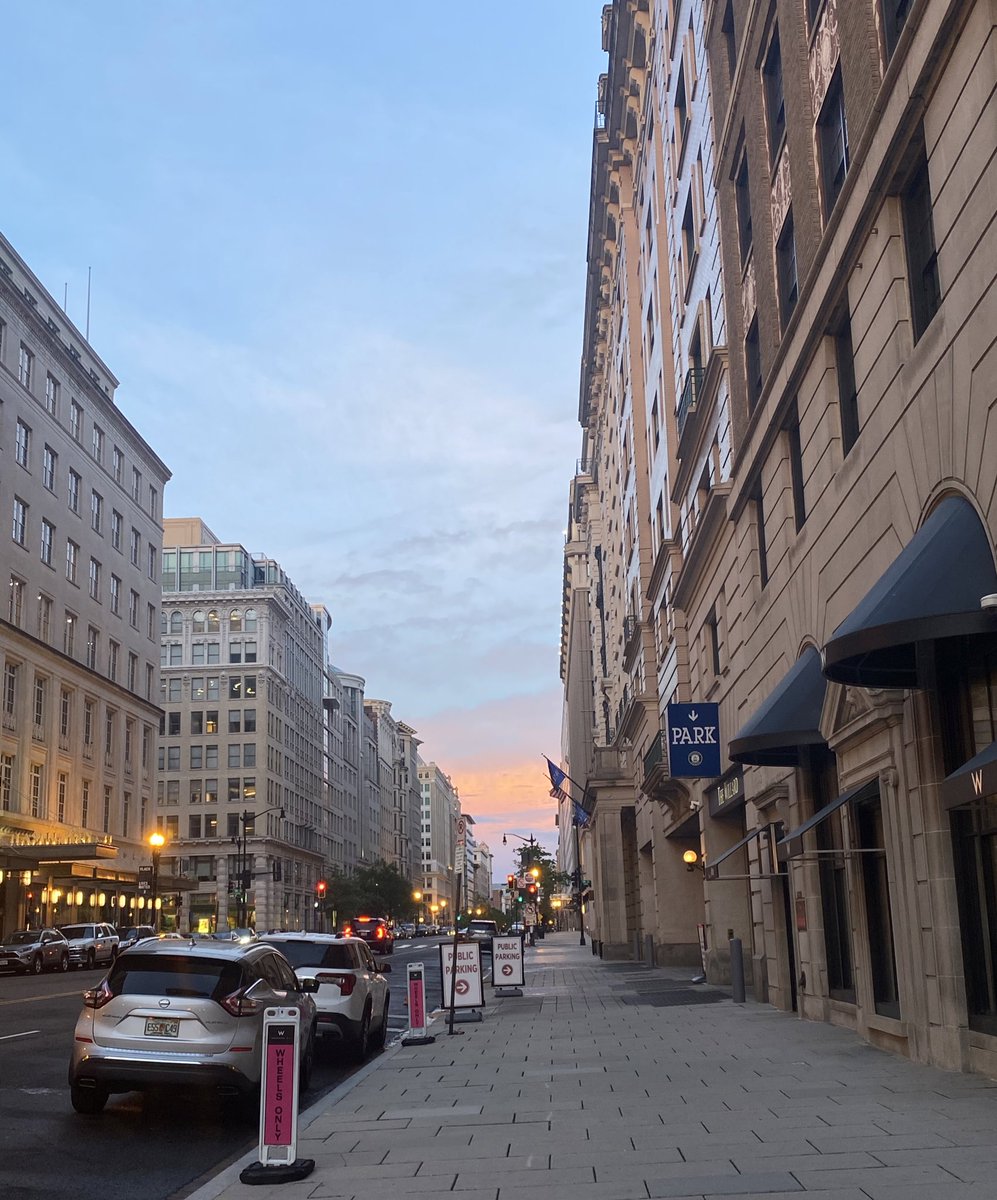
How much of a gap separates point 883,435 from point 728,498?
10206mm

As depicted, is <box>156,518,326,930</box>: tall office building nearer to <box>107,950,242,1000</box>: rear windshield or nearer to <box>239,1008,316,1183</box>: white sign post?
<box>107,950,242,1000</box>: rear windshield

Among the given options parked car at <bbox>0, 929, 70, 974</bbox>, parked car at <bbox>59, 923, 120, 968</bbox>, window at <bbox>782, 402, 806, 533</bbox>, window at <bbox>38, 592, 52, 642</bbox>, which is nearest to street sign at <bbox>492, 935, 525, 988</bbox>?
window at <bbox>782, 402, 806, 533</bbox>

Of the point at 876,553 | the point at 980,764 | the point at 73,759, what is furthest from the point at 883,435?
the point at 73,759

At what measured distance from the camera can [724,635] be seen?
84.8ft

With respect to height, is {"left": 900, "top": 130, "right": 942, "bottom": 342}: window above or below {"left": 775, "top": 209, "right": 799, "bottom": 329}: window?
below

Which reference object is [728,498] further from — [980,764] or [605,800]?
[605,800]

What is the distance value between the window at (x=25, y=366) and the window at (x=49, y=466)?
366 cm

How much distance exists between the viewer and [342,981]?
1767 centimetres

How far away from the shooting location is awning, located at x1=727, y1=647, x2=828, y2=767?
1645 cm

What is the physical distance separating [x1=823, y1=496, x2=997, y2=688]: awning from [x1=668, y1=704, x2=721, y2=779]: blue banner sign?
14705 mm

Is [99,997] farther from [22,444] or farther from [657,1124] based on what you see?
[22,444]

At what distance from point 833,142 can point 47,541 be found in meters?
57.6

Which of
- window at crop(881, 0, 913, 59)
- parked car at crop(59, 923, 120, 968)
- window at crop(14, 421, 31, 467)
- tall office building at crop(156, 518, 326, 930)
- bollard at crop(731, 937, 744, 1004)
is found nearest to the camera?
window at crop(881, 0, 913, 59)

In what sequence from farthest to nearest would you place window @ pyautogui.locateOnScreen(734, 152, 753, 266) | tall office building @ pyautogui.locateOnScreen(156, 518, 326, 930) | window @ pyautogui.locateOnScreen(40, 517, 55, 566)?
tall office building @ pyautogui.locateOnScreen(156, 518, 326, 930), window @ pyautogui.locateOnScreen(40, 517, 55, 566), window @ pyautogui.locateOnScreen(734, 152, 753, 266)
